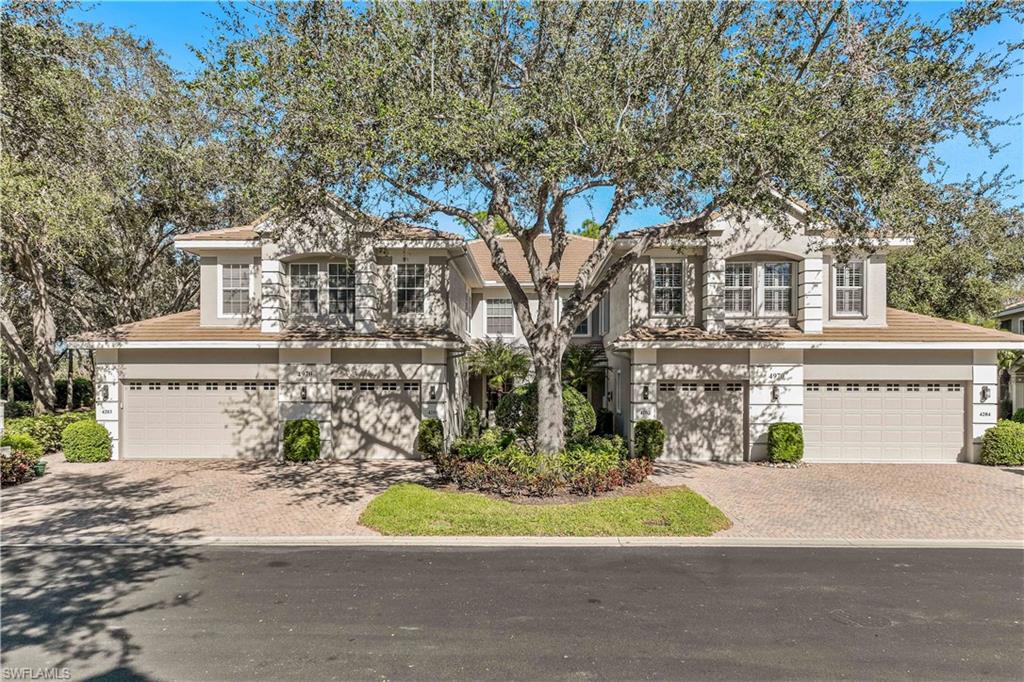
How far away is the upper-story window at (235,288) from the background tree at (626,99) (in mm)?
7664

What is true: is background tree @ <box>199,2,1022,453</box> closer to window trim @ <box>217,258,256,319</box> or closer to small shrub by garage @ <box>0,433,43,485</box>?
window trim @ <box>217,258,256,319</box>

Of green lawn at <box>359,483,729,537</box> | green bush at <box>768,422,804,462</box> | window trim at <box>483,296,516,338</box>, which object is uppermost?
window trim at <box>483,296,516,338</box>

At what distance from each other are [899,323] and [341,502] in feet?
53.9

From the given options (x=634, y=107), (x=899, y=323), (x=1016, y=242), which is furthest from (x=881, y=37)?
(x=1016, y=242)

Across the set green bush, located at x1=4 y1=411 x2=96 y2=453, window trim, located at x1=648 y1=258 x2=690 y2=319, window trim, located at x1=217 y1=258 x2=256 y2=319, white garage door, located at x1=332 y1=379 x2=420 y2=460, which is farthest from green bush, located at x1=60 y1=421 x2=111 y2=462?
window trim, located at x1=648 y1=258 x2=690 y2=319

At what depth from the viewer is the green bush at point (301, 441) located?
53.3 ft

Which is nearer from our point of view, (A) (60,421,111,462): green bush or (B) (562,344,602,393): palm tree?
(A) (60,421,111,462): green bush

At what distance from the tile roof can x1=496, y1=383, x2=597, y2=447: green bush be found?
2.63 m

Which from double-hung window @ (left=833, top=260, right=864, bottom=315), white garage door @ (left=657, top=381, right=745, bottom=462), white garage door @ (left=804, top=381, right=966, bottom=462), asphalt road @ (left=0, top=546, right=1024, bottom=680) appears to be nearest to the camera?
asphalt road @ (left=0, top=546, right=1024, bottom=680)

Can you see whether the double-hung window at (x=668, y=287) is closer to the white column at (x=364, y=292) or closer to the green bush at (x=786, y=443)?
the green bush at (x=786, y=443)

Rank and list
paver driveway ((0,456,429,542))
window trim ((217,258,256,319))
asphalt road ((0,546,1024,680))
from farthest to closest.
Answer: window trim ((217,258,256,319)) → paver driveway ((0,456,429,542)) → asphalt road ((0,546,1024,680))

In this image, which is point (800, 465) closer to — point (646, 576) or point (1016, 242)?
point (646, 576)

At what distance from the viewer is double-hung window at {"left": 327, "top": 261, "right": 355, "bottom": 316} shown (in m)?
17.6

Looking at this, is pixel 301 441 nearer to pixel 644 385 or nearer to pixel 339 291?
pixel 339 291
